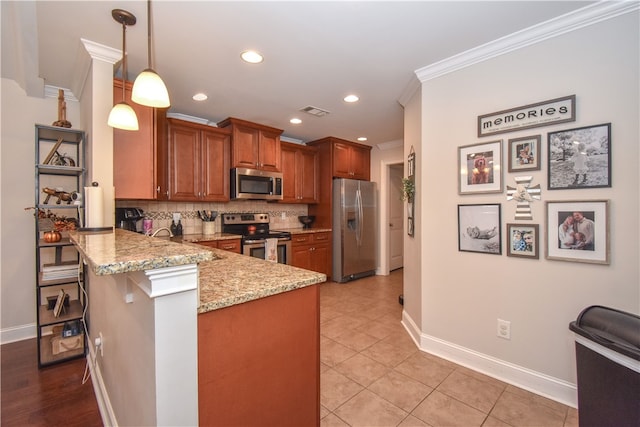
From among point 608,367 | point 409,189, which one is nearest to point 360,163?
point 409,189

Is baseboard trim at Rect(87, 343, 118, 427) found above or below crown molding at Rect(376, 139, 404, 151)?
below

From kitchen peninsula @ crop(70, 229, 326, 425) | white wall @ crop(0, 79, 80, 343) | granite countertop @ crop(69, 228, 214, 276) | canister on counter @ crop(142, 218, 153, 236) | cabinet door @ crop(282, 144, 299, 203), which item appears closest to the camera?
granite countertop @ crop(69, 228, 214, 276)

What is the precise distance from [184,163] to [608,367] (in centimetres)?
386

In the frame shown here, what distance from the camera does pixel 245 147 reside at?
3.85m

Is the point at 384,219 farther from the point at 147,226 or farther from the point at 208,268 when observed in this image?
the point at 208,268

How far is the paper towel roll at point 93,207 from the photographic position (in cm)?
190

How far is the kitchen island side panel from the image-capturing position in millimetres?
980

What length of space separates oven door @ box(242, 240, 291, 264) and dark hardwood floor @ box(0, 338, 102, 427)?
188 cm

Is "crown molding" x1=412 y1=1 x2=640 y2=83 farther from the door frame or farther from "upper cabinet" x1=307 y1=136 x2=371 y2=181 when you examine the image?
the door frame

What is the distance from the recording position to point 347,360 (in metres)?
2.33

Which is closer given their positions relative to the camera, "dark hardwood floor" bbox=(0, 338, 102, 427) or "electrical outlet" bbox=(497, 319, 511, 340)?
"dark hardwood floor" bbox=(0, 338, 102, 427)

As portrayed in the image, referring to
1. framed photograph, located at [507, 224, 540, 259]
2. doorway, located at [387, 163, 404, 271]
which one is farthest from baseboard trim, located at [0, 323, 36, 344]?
doorway, located at [387, 163, 404, 271]

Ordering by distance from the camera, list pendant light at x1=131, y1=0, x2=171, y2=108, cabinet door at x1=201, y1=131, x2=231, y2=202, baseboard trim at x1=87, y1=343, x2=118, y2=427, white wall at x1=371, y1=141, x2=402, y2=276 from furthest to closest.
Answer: white wall at x1=371, y1=141, x2=402, y2=276 → cabinet door at x1=201, y1=131, x2=231, y2=202 → baseboard trim at x1=87, y1=343, x2=118, y2=427 → pendant light at x1=131, y1=0, x2=171, y2=108

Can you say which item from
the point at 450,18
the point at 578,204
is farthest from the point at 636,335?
the point at 450,18
